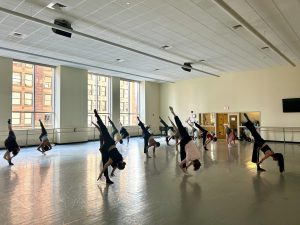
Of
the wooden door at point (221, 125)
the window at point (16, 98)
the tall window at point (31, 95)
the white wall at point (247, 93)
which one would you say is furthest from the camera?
the wooden door at point (221, 125)

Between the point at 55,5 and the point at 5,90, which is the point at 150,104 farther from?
the point at 55,5

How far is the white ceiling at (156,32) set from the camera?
5797 millimetres

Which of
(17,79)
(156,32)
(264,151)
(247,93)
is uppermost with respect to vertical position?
(156,32)

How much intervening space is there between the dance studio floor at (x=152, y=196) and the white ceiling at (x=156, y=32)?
3.89 m

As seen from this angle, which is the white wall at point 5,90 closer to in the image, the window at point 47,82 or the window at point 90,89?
the window at point 47,82

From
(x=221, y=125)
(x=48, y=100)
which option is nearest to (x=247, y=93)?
(x=221, y=125)

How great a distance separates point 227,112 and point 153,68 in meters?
5.19

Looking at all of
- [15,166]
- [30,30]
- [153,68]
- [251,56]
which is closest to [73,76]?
[153,68]

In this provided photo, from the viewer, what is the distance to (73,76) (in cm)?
Answer: 1274

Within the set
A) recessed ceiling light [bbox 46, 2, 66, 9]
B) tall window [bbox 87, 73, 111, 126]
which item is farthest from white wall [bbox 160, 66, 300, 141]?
recessed ceiling light [bbox 46, 2, 66, 9]

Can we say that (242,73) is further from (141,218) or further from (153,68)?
(141,218)

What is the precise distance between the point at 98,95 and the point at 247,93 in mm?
8481

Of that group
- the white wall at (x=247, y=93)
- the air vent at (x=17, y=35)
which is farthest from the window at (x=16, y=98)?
the white wall at (x=247, y=93)

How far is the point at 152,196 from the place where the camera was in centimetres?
405
